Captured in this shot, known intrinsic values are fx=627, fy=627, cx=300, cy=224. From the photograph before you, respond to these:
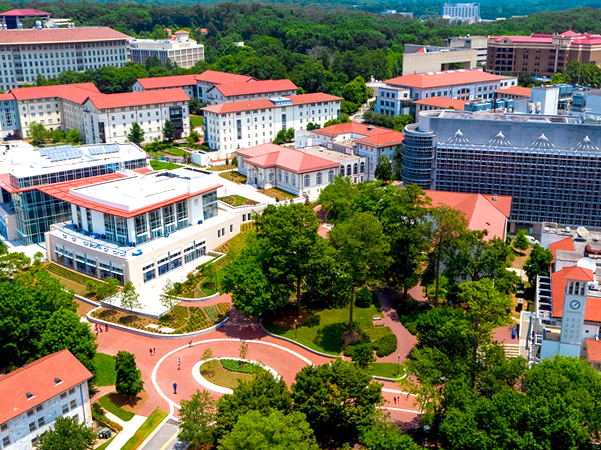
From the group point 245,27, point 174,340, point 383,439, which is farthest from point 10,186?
point 245,27

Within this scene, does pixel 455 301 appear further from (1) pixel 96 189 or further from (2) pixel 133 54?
(2) pixel 133 54

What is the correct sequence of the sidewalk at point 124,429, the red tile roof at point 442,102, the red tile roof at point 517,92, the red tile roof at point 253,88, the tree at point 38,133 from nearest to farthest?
the sidewalk at point 124,429 → the red tile roof at point 442,102 → the tree at point 38,133 → the red tile roof at point 253,88 → the red tile roof at point 517,92

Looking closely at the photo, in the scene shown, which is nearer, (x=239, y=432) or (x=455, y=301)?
(x=239, y=432)

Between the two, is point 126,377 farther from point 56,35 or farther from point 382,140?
point 56,35

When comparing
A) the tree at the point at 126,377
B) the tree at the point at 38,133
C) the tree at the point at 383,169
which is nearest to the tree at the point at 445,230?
the tree at the point at 126,377

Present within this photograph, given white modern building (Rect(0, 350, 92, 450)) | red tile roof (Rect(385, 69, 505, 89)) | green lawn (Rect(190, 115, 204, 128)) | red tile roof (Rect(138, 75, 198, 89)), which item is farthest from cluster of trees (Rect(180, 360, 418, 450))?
red tile roof (Rect(138, 75, 198, 89))

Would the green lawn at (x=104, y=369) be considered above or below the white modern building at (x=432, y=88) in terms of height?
below

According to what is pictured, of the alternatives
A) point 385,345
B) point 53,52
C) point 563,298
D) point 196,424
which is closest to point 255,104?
point 385,345

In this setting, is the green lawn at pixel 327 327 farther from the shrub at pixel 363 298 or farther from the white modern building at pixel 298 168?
the white modern building at pixel 298 168
